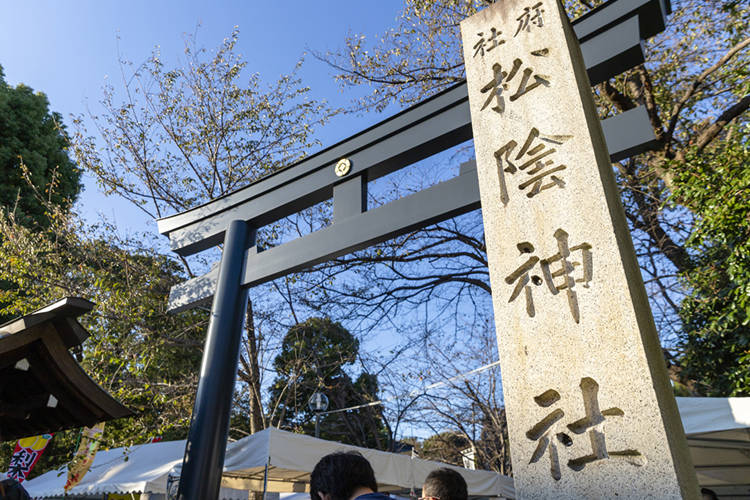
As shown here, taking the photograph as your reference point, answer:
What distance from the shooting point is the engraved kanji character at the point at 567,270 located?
192 cm

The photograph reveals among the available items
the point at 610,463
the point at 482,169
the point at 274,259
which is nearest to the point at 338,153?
the point at 274,259

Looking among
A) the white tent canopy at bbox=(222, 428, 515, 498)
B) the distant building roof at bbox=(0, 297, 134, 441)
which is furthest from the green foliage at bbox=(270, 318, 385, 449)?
A: the distant building roof at bbox=(0, 297, 134, 441)

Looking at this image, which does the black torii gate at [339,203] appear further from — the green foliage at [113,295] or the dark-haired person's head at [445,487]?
the green foliage at [113,295]

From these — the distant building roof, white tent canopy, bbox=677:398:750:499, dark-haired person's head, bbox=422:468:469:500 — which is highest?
the distant building roof

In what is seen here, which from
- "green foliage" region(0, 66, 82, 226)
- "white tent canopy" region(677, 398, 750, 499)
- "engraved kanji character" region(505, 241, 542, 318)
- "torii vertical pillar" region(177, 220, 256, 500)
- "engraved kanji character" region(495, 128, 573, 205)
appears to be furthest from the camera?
"green foliage" region(0, 66, 82, 226)

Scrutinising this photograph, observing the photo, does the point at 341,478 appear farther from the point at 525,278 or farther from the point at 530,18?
the point at 530,18

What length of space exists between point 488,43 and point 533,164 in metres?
0.99

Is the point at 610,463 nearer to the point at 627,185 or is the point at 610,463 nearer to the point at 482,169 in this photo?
the point at 482,169

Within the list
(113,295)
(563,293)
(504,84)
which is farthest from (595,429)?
(113,295)

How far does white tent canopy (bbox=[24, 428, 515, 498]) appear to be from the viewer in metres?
4.89

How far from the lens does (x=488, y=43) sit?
280 centimetres

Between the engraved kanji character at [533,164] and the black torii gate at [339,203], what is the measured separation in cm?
51

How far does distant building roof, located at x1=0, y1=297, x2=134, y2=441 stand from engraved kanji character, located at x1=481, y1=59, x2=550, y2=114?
2894 mm

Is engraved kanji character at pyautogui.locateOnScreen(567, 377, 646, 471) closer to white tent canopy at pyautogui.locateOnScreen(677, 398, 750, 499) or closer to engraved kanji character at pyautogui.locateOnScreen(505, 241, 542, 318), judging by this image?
engraved kanji character at pyautogui.locateOnScreen(505, 241, 542, 318)
